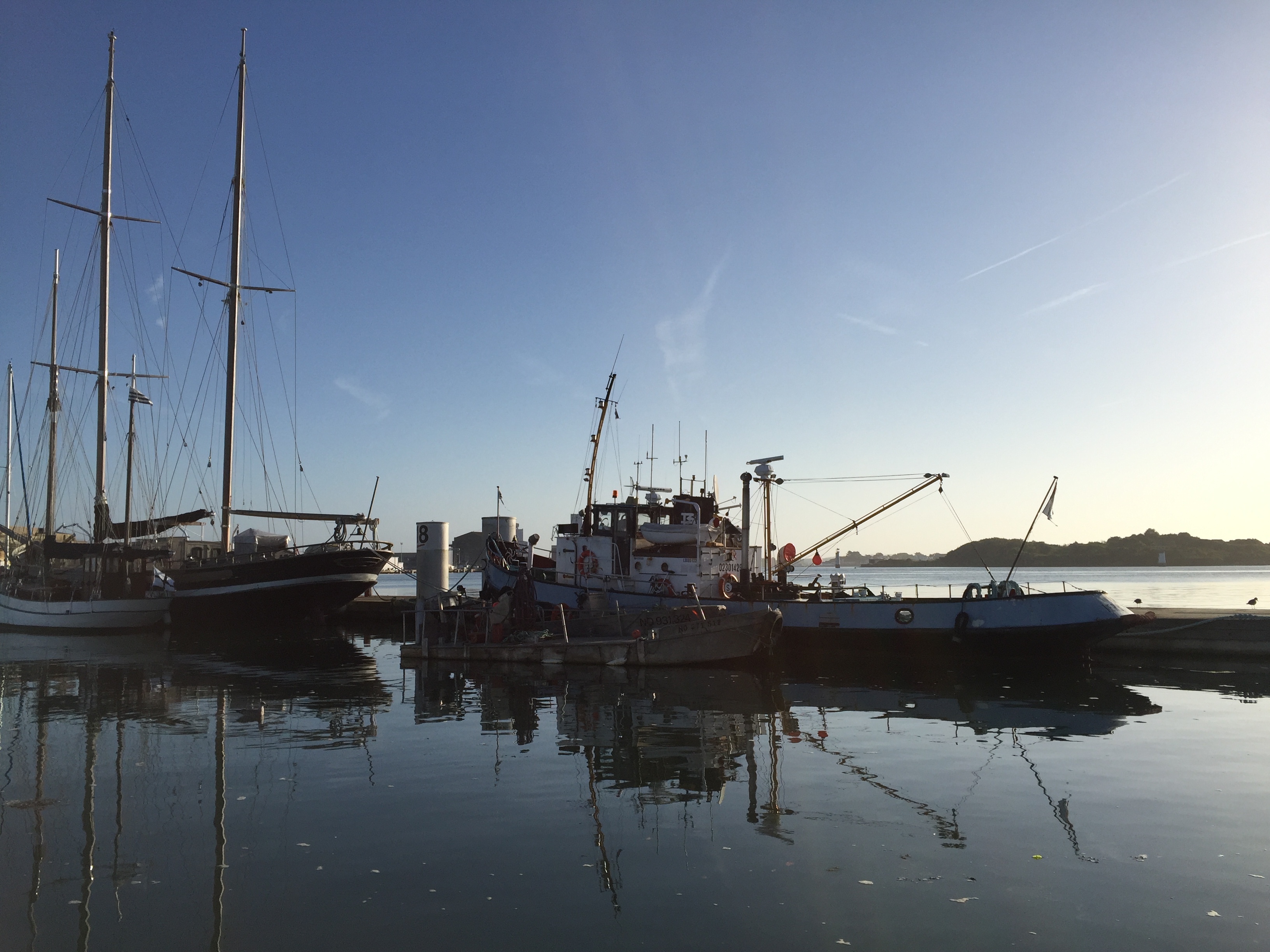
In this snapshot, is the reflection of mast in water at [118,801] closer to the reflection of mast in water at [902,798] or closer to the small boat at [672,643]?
the reflection of mast in water at [902,798]

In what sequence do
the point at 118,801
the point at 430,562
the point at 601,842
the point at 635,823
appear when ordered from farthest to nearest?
the point at 430,562 → the point at 118,801 → the point at 635,823 → the point at 601,842

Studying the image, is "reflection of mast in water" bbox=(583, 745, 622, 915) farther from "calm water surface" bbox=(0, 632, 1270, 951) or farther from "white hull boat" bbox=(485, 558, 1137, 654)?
"white hull boat" bbox=(485, 558, 1137, 654)

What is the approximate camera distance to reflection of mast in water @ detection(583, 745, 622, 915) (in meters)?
7.61

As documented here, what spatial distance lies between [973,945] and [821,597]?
2124 cm

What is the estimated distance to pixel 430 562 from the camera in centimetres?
2906

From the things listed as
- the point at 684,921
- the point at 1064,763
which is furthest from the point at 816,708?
the point at 684,921

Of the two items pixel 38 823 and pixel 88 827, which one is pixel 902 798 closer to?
pixel 88 827

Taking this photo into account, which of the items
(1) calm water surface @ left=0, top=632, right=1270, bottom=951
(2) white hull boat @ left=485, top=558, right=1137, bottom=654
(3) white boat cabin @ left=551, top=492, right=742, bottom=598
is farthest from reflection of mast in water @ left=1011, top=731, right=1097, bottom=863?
(3) white boat cabin @ left=551, top=492, right=742, bottom=598

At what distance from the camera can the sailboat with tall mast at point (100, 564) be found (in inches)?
1523

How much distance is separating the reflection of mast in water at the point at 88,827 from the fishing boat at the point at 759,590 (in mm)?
13986

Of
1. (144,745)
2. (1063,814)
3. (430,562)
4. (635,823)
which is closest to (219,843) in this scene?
(635,823)

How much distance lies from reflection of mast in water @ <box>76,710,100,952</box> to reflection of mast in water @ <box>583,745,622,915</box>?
161 inches

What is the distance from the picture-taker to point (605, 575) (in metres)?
29.1

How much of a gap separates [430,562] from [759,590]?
11.1 metres
